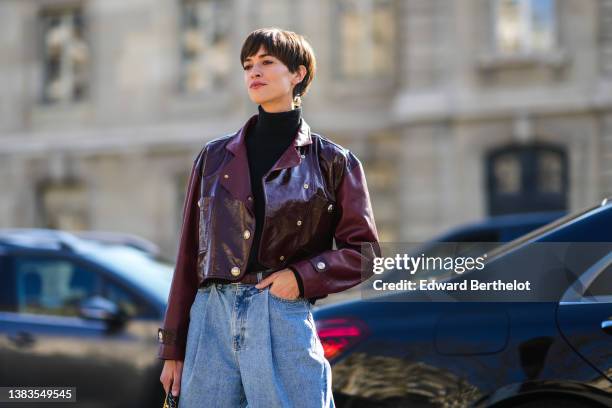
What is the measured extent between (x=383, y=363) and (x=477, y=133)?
1131cm

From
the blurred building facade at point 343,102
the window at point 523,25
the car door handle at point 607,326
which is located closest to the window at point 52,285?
the car door handle at point 607,326

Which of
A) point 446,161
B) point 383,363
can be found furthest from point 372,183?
point 383,363

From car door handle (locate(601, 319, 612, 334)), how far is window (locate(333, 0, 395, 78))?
12.6 metres

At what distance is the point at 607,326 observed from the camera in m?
3.26

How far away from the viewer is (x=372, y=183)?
1573cm

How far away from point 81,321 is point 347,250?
3.17 m

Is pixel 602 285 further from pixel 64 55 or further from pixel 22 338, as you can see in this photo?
pixel 64 55

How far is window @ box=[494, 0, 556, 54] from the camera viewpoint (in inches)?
571

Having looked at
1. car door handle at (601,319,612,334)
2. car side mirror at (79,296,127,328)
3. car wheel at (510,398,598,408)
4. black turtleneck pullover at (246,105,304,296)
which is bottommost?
car side mirror at (79,296,127,328)

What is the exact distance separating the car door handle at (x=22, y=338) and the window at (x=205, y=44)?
463 inches

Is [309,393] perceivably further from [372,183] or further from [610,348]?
[372,183]

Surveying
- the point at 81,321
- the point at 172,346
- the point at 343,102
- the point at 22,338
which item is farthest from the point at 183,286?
the point at 343,102

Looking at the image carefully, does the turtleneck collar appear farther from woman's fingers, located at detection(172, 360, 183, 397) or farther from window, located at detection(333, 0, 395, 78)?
window, located at detection(333, 0, 395, 78)

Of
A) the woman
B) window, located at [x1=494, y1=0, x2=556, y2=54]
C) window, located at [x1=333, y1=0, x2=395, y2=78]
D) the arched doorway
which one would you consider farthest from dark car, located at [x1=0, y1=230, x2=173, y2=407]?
window, located at [x1=333, y1=0, x2=395, y2=78]
